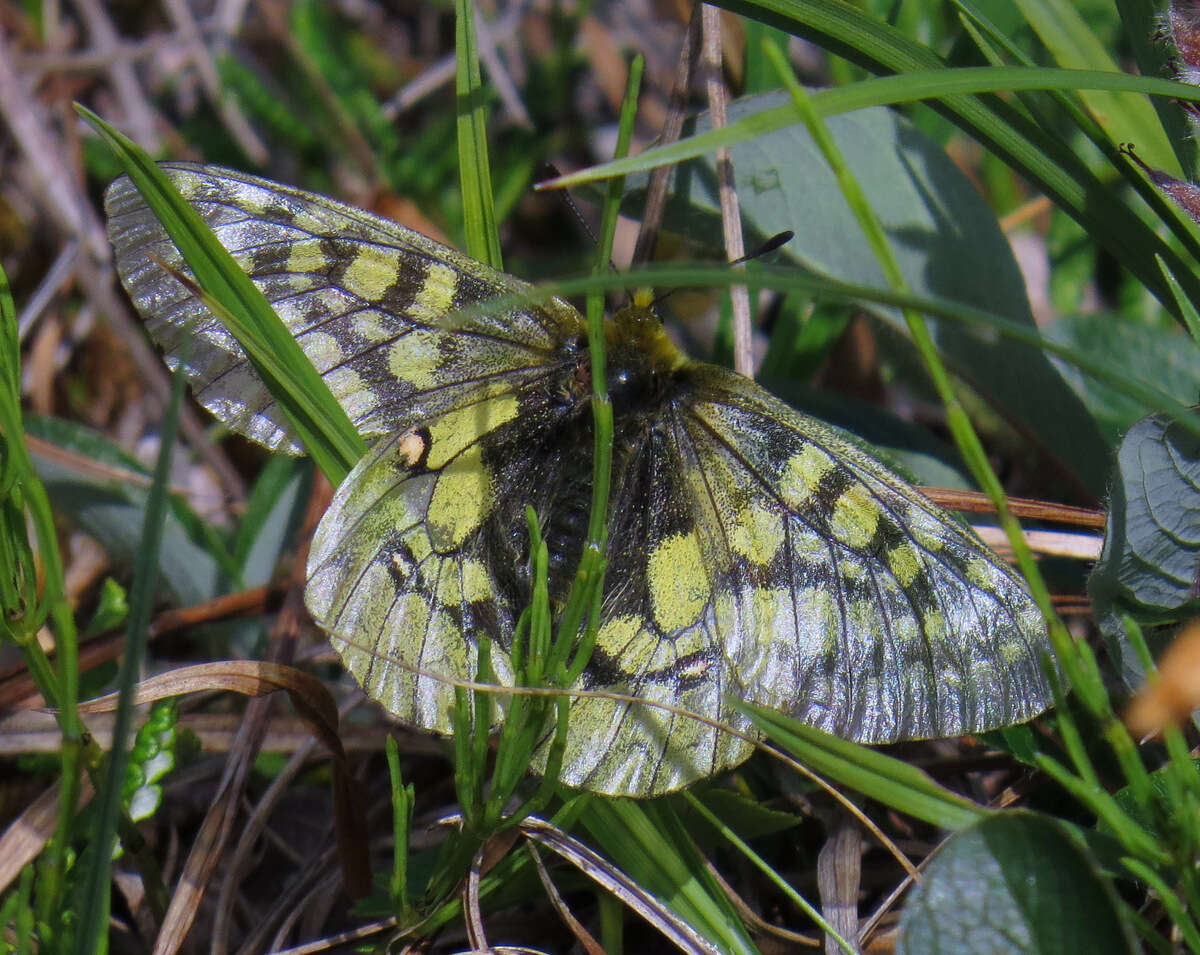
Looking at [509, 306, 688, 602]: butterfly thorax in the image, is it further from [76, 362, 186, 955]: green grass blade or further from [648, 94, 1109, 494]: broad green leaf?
[76, 362, 186, 955]: green grass blade

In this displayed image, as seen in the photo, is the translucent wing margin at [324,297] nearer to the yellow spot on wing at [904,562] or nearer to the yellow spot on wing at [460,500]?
the yellow spot on wing at [460,500]

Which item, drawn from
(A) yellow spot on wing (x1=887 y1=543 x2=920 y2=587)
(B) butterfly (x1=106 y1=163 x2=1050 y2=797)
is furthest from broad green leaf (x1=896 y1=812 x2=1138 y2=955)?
(A) yellow spot on wing (x1=887 y1=543 x2=920 y2=587)

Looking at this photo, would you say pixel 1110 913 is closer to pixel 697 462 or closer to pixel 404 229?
pixel 697 462

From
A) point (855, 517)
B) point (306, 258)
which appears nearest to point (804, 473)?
point (855, 517)

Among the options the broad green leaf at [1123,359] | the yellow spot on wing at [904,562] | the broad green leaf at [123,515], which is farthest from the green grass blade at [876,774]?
the broad green leaf at [123,515]

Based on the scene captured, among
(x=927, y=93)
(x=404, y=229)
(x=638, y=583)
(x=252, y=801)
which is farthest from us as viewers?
(x=252, y=801)

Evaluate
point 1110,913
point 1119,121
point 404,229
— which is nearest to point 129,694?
point 404,229
